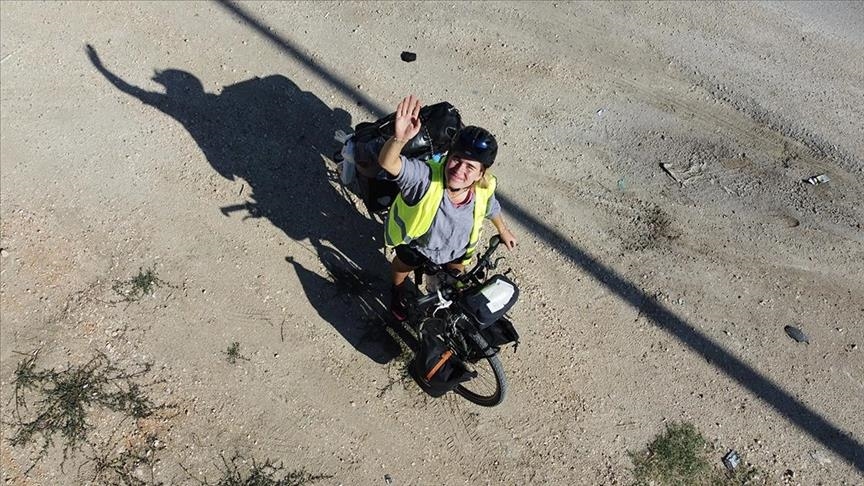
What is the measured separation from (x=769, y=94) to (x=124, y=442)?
23.3ft

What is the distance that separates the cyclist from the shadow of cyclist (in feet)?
3.67

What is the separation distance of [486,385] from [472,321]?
113cm

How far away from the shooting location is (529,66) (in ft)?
23.8

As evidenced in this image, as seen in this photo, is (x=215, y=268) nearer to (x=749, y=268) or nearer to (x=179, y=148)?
(x=179, y=148)

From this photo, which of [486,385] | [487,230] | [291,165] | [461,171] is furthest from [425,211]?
[291,165]

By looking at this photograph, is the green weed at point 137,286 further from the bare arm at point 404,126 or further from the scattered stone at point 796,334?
the scattered stone at point 796,334

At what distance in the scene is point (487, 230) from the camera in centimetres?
604

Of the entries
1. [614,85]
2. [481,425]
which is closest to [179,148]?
[481,425]

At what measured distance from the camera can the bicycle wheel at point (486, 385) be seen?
4.62m

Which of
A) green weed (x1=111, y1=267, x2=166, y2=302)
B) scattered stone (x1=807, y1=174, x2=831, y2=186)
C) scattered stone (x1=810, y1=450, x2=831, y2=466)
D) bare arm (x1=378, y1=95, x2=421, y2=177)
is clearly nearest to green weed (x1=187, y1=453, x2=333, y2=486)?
green weed (x1=111, y1=267, x2=166, y2=302)

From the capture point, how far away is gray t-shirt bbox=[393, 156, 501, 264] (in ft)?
12.4

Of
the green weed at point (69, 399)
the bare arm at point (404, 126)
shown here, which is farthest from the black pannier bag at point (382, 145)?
the green weed at point (69, 399)

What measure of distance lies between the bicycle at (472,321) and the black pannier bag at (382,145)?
0.70 meters

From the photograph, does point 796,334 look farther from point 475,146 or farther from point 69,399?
point 69,399
